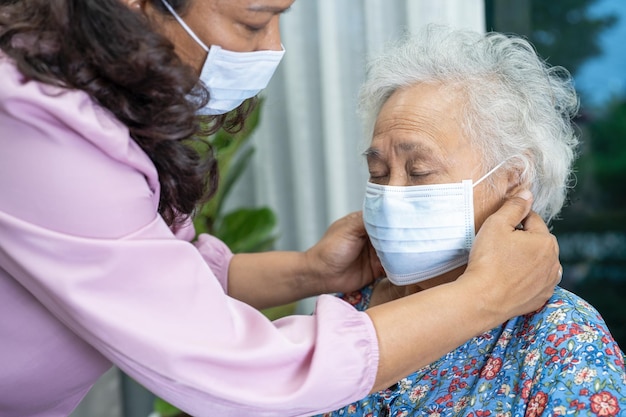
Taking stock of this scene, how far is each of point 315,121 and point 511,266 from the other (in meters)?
1.78

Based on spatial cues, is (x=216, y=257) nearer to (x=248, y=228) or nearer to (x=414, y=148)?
(x=414, y=148)

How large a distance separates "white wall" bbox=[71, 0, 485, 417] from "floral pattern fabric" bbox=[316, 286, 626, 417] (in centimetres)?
133

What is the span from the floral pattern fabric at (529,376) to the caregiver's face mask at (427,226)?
0.18 meters

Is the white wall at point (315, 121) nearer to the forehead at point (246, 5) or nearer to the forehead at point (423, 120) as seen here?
the forehead at point (423, 120)

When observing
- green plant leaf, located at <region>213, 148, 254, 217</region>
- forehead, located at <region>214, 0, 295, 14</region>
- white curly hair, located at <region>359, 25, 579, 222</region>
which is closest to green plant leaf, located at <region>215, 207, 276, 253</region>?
green plant leaf, located at <region>213, 148, 254, 217</region>

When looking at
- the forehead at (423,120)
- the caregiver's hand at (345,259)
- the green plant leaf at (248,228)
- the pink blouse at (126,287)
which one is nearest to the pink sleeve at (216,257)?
the caregiver's hand at (345,259)

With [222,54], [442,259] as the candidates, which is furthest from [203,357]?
[442,259]

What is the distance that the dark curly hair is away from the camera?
104cm

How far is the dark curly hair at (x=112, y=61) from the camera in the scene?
104 centimetres

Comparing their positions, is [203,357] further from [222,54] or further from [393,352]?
[222,54]

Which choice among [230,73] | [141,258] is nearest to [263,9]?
[230,73]

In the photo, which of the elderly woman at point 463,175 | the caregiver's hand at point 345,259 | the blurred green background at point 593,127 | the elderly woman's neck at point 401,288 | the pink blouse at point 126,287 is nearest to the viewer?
the pink blouse at point 126,287

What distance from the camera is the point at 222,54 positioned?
3.97 ft

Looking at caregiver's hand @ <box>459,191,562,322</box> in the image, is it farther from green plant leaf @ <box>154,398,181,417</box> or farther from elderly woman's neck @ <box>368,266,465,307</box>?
green plant leaf @ <box>154,398,181,417</box>
